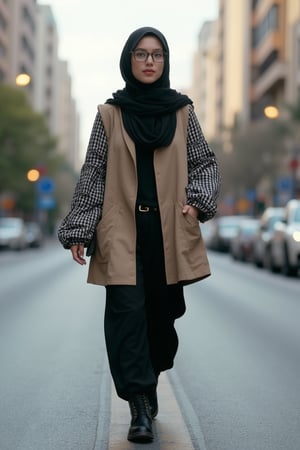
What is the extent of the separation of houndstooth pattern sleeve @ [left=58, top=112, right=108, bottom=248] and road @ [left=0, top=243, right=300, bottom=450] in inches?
40.4

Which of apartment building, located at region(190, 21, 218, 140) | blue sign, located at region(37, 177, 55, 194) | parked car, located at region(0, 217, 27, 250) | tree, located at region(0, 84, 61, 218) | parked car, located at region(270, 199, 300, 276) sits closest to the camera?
parked car, located at region(270, 199, 300, 276)

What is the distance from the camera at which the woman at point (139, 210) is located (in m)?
5.16

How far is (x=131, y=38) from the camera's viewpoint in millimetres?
5270

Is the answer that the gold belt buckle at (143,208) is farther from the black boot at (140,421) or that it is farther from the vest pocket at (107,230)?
the black boot at (140,421)

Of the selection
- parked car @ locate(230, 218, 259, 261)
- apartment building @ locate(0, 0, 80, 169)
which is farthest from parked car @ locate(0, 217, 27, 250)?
parked car @ locate(230, 218, 259, 261)

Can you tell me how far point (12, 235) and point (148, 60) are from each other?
1737 inches

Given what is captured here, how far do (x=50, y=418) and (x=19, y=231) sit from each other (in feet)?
147

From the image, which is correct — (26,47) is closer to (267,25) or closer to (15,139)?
(267,25)

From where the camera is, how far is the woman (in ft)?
16.9

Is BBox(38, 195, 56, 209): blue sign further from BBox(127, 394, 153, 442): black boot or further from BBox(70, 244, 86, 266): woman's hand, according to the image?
BBox(127, 394, 153, 442): black boot

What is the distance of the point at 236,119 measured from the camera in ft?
300

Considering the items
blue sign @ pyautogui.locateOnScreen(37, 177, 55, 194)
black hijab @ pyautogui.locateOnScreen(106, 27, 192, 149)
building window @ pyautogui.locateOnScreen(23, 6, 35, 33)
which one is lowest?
blue sign @ pyautogui.locateOnScreen(37, 177, 55, 194)

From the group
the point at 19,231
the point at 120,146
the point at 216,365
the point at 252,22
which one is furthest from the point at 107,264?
the point at 252,22

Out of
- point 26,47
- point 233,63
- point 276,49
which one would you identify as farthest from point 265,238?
point 26,47
